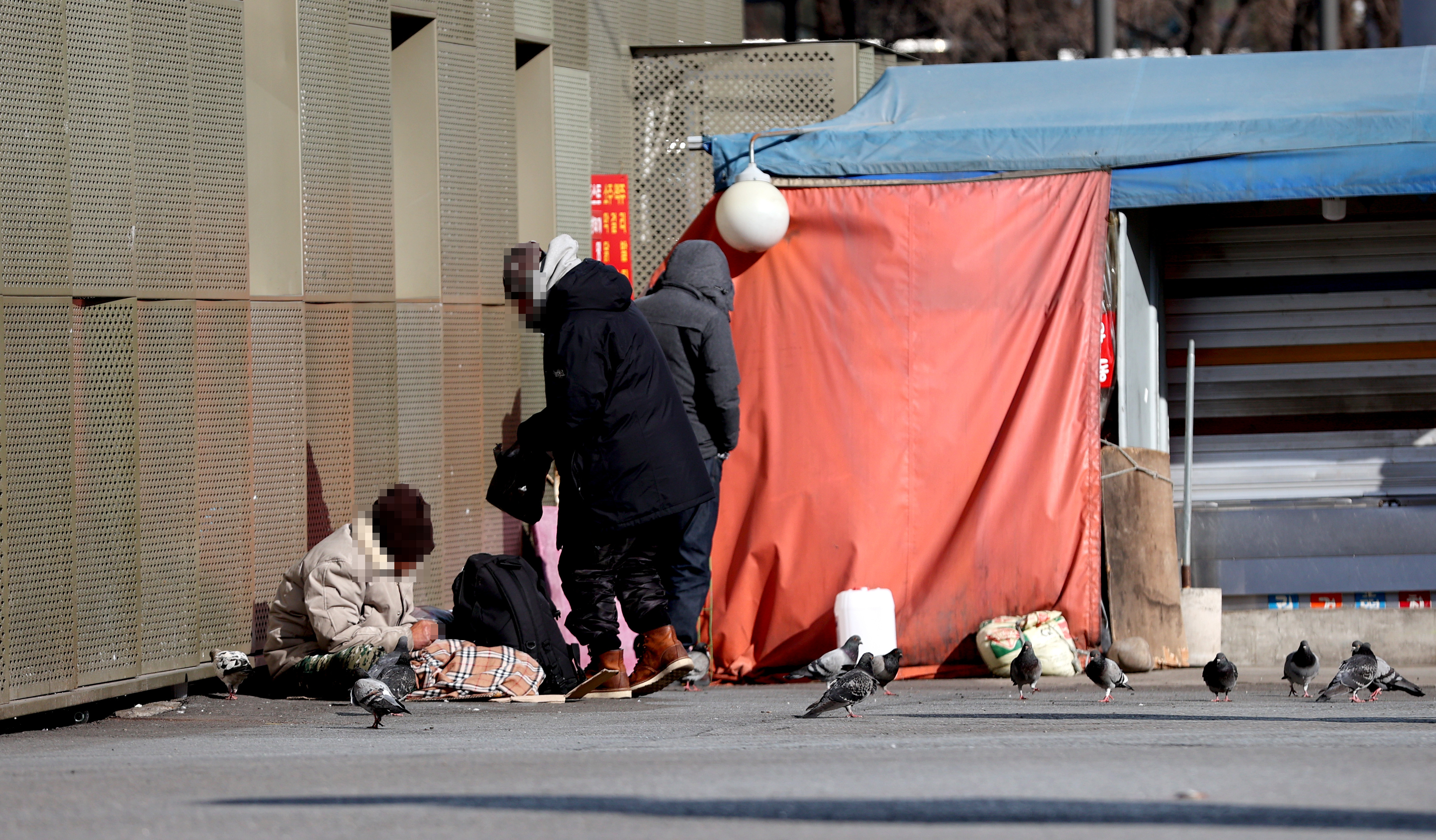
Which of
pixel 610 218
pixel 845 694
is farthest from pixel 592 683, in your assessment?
pixel 610 218

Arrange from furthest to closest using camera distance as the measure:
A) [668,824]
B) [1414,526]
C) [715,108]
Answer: [715,108] → [1414,526] → [668,824]

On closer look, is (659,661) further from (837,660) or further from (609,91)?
(609,91)

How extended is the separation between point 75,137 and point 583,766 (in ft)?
11.4

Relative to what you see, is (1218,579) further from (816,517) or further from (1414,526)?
(816,517)

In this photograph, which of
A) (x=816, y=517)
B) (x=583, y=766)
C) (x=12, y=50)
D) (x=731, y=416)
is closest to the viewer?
(x=583, y=766)

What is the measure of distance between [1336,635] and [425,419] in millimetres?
4877

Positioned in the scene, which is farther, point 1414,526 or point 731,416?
point 1414,526

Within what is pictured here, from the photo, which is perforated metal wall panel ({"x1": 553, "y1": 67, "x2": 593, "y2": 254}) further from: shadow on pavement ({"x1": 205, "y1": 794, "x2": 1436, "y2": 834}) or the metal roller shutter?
shadow on pavement ({"x1": 205, "y1": 794, "x2": 1436, "y2": 834})

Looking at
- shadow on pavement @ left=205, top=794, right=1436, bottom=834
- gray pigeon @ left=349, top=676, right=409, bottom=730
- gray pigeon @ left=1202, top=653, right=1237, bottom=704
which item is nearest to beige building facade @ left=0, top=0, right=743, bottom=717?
gray pigeon @ left=349, top=676, right=409, bottom=730

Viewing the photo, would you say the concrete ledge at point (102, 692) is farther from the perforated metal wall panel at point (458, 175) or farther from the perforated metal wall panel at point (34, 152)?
the perforated metal wall panel at point (458, 175)

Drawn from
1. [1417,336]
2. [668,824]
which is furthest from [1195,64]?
[668,824]

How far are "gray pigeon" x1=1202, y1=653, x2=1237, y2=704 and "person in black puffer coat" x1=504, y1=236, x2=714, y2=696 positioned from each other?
2.27m

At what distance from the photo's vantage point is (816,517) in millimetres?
8586

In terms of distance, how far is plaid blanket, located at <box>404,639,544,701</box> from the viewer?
7.41 m
